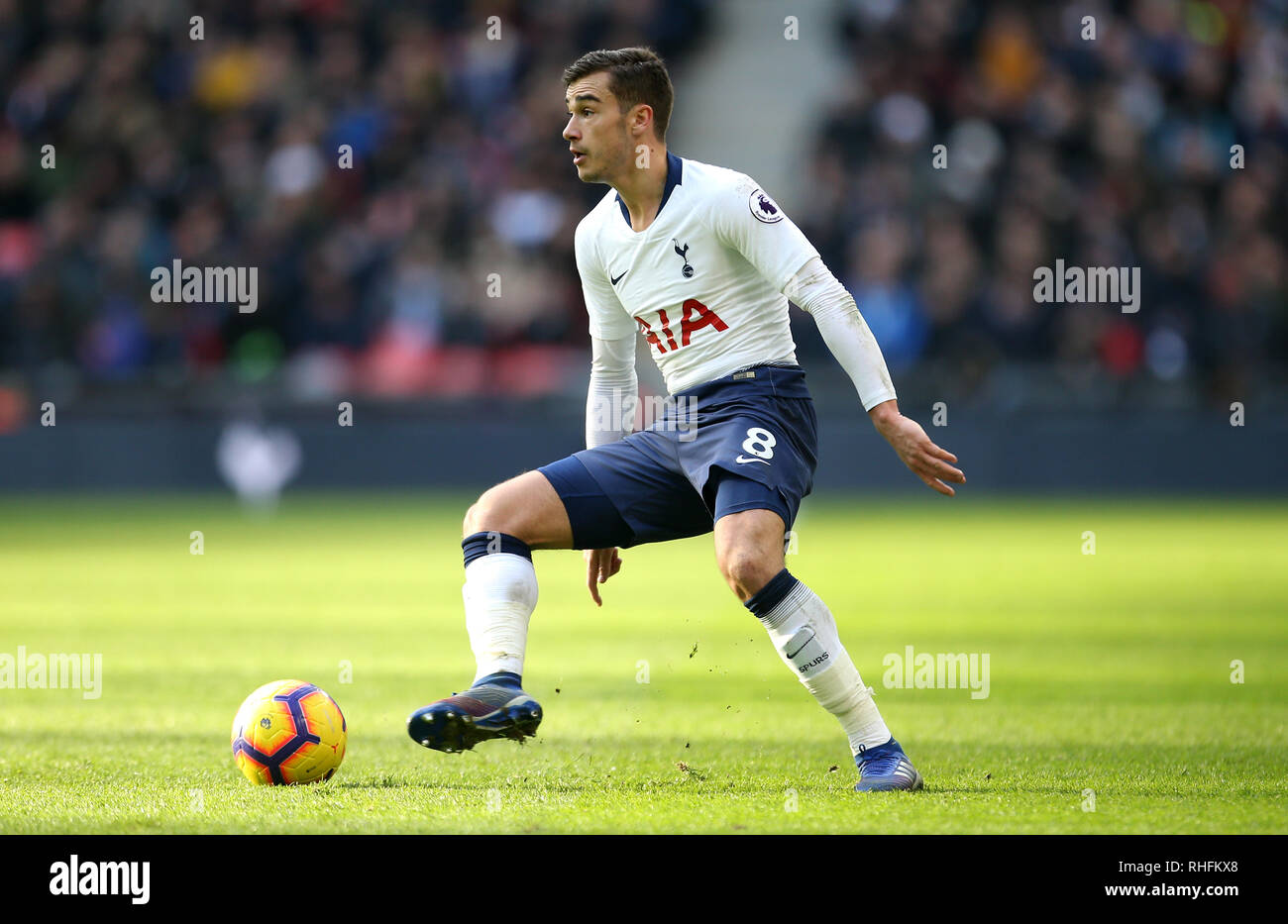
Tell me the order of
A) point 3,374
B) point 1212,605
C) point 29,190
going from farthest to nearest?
point 29,190 < point 3,374 < point 1212,605

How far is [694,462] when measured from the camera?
6105 millimetres

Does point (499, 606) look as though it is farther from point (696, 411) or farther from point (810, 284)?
point (810, 284)

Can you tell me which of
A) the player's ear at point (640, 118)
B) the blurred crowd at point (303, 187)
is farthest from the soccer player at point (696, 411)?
the blurred crowd at point (303, 187)

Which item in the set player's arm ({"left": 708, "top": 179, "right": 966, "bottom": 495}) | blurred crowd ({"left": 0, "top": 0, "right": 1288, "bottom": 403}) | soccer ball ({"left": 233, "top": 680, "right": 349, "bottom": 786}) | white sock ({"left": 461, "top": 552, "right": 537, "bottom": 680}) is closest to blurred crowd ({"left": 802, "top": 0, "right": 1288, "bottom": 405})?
blurred crowd ({"left": 0, "top": 0, "right": 1288, "bottom": 403})

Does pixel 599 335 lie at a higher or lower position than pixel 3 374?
lower

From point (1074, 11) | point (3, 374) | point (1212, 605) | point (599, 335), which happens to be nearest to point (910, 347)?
point (1074, 11)

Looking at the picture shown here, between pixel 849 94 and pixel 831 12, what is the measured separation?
256 cm

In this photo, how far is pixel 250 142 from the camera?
22438 millimetres

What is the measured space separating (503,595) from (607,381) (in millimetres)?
1172

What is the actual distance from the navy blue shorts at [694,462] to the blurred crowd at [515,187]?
12.6 metres

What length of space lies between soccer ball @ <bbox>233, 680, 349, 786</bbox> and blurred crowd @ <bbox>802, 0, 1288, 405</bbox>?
13.6m

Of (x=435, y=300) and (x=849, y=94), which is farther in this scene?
(x=849, y=94)

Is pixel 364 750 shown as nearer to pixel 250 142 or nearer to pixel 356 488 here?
pixel 356 488

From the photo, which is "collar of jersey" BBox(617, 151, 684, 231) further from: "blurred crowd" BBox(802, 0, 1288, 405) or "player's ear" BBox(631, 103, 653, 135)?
"blurred crowd" BBox(802, 0, 1288, 405)
